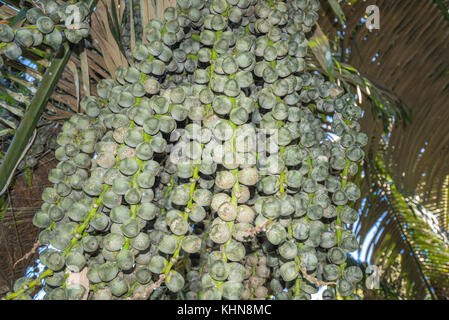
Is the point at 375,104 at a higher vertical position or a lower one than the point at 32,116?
higher

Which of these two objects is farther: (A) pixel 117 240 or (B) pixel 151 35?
(B) pixel 151 35

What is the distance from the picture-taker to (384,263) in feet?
6.94

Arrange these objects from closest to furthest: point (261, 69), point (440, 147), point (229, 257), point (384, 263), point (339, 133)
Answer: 1. point (229, 257)
2. point (261, 69)
3. point (339, 133)
4. point (440, 147)
5. point (384, 263)

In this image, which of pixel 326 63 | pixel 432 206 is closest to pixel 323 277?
pixel 326 63

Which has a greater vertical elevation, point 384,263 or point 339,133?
point 339,133

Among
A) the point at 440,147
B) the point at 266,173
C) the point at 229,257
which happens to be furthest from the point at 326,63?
the point at 440,147

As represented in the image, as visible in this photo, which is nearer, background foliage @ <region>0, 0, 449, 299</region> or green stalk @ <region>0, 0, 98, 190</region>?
green stalk @ <region>0, 0, 98, 190</region>

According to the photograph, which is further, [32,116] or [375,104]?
[375,104]

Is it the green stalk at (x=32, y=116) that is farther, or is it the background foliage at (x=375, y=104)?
the background foliage at (x=375, y=104)

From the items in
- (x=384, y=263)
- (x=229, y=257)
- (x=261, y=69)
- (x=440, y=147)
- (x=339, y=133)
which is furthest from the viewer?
(x=384, y=263)

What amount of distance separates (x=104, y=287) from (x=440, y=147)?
1376mm
